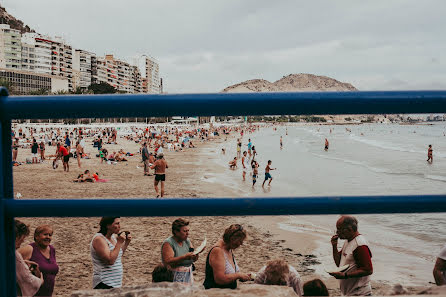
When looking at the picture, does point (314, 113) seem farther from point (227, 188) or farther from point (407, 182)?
point (407, 182)

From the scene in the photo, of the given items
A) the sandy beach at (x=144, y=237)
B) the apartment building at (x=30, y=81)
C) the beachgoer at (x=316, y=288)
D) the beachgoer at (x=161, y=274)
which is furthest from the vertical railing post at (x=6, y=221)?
the apartment building at (x=30, y=81)

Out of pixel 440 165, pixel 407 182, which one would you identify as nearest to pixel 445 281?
pixel 407 182

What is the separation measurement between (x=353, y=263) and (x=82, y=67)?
509ft

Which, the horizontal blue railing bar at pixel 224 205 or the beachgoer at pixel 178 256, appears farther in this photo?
the beachgoer at pixel 178 256

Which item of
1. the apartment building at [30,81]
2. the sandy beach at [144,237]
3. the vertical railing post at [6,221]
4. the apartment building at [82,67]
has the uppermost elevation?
the apartment building at [82,67]

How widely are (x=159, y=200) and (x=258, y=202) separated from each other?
0.29 m

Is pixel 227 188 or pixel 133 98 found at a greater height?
pixel 133 98

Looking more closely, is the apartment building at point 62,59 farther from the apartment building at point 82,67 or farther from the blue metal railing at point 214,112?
the blue metal railing at point 214,112

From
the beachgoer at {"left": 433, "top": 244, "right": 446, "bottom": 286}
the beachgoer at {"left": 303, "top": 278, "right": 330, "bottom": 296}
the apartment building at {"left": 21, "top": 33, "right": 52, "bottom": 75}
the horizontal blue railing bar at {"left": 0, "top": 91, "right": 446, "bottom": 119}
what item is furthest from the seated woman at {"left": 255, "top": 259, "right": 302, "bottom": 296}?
the apartment building at {"left": 21, "top": 33, "right": 52, "bottom": 75}

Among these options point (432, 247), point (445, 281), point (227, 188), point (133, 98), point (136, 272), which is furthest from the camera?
point (227, 188)

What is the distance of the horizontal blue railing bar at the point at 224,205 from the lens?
48.0 inches

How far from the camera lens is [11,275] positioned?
50.1 inches

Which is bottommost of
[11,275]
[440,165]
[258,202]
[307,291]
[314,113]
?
[440,165]

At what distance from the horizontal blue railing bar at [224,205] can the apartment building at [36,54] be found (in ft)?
444
